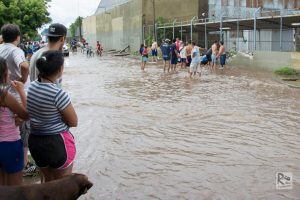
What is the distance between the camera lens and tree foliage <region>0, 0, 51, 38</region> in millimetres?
27125

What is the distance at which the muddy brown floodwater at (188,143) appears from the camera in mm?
5770

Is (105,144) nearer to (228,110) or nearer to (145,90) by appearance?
(228,110)

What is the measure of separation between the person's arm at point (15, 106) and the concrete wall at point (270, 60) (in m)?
18.2

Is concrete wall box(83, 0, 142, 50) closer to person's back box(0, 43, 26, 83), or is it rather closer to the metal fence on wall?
the metal fence on wall

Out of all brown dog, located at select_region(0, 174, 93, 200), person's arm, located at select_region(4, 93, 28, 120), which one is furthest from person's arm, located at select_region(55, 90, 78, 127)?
brown dog, located at select_region(0, 174, 93, 200)

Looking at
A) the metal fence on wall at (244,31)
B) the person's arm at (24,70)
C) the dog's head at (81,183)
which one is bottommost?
the dog's head at (81,183)

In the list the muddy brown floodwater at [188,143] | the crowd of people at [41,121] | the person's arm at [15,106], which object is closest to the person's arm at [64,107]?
the crowd of people at [41,121]

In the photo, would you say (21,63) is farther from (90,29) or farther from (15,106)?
(90,29)

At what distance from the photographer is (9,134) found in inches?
159

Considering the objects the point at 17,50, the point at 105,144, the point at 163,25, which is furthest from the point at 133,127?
the point at 163,25

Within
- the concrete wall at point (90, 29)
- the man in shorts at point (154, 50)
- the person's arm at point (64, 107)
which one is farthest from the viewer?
the concrete wall at point (90, 29)

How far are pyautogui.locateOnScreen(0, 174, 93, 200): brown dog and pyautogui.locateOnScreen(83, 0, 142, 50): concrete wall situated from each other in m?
42.0

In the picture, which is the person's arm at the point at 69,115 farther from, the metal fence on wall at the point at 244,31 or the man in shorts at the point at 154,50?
the man in shorts at the point at 154,50

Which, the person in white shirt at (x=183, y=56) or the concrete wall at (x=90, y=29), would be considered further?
the concrete wall at (x=90, y=29)
